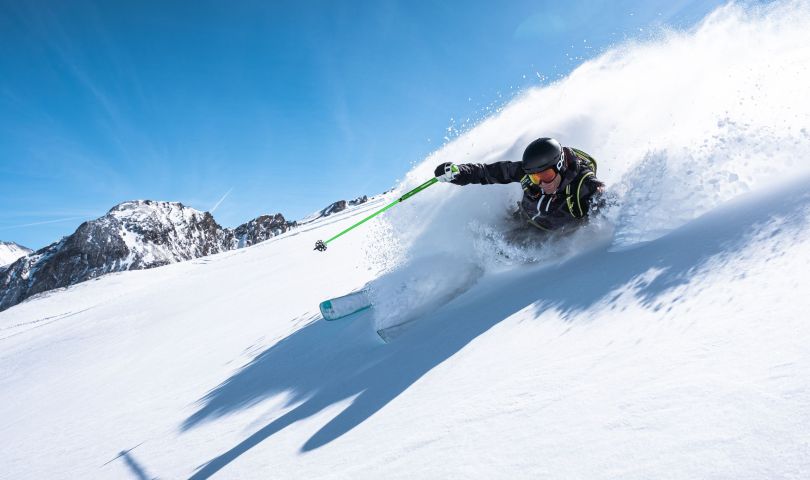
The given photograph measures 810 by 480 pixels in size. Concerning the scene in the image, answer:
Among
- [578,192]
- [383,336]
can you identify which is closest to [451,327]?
[383,336]

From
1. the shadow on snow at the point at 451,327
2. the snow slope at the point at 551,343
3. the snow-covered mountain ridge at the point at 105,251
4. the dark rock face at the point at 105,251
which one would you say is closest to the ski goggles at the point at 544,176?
the snow slope at the point at 551,343

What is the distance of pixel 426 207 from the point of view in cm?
679

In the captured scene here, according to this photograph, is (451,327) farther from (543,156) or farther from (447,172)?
(447,172)

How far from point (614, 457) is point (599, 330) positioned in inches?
47.7

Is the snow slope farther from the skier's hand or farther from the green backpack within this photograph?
the skier's hand

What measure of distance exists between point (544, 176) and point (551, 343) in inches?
103

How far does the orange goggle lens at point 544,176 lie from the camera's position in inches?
185

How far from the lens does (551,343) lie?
2.62 metres

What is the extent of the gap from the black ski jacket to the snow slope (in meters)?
0.28

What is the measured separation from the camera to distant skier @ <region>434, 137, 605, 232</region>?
464 centimetres

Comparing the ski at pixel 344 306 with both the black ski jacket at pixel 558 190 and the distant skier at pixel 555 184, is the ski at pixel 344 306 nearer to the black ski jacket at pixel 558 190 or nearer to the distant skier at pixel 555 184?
the black ski jacket at pixel 558 190

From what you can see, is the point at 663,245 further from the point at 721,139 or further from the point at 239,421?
the point at 239,421

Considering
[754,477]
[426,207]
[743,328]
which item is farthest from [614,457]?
[426,207]

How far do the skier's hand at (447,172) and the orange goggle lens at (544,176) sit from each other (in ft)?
3.87
